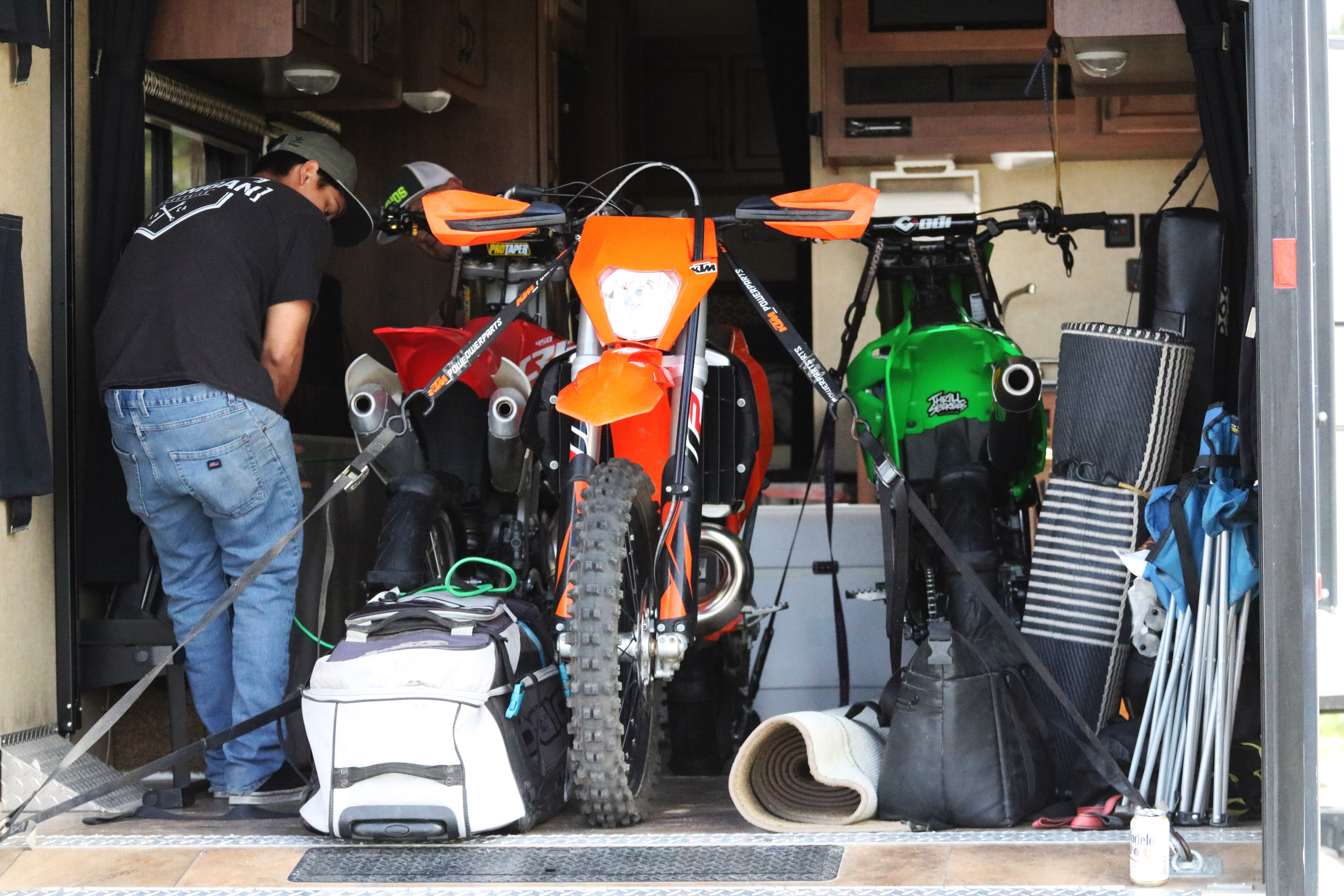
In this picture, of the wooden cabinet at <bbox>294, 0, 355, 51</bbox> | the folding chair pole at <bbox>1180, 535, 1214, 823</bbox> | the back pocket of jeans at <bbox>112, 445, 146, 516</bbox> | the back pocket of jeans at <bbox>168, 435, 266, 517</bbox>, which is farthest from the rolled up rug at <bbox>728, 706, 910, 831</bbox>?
the wooden cabinet at <bbox>294, 0, 355, 51</bbox>

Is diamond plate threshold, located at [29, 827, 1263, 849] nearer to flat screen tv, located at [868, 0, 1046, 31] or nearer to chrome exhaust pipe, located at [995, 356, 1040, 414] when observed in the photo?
chrome exhaust pipe, located at [995, 356, 1040, 414]

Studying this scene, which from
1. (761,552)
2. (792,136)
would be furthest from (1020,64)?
(761,552)

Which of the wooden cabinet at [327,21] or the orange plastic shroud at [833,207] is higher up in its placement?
the wooden cabinet at [327,21]

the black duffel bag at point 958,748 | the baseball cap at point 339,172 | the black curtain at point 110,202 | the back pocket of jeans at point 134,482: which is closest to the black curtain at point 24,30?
the black curtain at point 110,202

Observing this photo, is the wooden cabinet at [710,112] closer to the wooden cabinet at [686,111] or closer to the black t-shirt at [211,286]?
the wooden cabinet at [686,111]

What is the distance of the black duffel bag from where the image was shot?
284 cm

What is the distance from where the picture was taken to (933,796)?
284 centimetres

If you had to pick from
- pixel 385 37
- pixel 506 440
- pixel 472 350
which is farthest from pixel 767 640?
pixel 385 37

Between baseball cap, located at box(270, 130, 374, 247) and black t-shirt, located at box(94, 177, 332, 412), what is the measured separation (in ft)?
0.90

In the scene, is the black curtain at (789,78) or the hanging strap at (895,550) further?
the black curtain at (789,78)

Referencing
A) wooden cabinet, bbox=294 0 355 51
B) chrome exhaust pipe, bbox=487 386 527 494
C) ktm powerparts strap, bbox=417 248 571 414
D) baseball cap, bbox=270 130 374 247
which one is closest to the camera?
ktm powerparts strap, bbox=417 248 571 414

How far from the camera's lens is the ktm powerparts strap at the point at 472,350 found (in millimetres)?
3062

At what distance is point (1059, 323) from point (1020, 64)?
966 millimetres

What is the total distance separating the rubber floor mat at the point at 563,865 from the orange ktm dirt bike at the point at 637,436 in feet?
0.49
